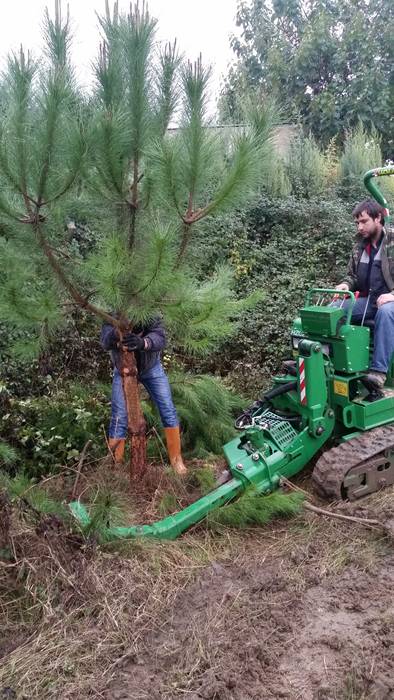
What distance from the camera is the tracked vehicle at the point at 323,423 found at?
371cm

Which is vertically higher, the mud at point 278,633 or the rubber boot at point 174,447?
the rubber boot at point 174,447

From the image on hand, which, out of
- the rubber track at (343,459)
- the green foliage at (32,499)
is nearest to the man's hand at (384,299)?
the rubber track at (343,459)

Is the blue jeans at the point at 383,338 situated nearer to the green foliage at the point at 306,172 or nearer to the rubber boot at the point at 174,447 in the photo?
the rubber boot at the point at 174,447

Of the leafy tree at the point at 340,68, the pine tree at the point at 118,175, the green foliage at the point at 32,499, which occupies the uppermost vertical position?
the leafy tree at the point at 340,68

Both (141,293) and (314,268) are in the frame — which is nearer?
(141,293)

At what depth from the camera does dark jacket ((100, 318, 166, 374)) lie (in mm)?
3732

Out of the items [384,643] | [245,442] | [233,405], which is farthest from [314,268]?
[384,643]

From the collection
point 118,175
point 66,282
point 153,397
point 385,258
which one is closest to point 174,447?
point 153,397

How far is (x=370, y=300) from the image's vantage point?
173 inches

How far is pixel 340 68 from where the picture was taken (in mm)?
13086

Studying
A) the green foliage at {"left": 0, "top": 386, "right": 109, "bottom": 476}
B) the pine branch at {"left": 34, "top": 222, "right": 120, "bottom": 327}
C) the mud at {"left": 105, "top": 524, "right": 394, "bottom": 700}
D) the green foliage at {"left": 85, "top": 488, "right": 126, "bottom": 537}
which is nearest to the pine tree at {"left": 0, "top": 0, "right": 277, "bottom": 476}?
the pine branch at {"left": 34, "top": 222, "right": 120, "bottom": 327}

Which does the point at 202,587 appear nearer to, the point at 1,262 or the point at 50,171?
the point at 1,262

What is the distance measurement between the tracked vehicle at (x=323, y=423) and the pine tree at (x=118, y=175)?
0.87 m

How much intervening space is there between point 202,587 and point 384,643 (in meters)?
0.88
